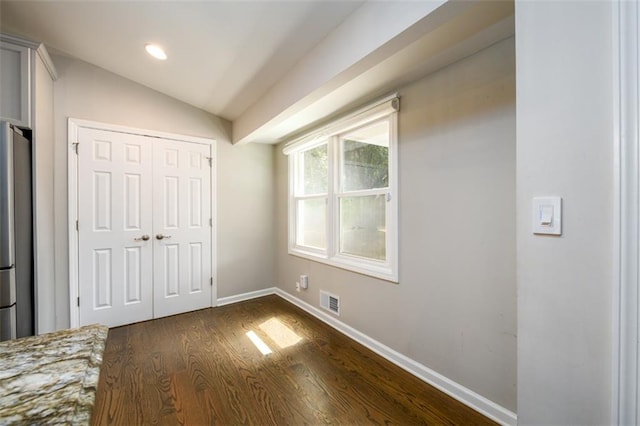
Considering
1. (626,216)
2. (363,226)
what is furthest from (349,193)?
(626,216)

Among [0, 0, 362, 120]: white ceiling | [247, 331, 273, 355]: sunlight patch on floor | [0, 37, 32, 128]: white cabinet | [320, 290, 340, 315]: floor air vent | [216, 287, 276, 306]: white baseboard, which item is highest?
[0, 0, 362, 120]: white ceiling

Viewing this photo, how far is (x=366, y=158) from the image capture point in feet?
8.41

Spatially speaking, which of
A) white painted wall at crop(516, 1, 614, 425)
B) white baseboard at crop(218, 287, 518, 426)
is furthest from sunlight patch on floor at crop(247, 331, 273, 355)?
white painted wall at crop(516, 1, 614, 425)

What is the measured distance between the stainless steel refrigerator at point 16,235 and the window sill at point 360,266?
2391mm

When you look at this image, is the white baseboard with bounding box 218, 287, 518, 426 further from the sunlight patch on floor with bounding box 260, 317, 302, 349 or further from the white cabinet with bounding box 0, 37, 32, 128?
the white cabinet with bounding box 0, 37, 32, 128

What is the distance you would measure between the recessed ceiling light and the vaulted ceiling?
0.14 feet

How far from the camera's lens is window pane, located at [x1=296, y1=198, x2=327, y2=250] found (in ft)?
10.4

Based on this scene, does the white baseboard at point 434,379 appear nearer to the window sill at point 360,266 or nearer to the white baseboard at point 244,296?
the window sill at point 360,266

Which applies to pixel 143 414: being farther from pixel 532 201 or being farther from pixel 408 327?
pixel 532 201

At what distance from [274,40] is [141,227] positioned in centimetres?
241

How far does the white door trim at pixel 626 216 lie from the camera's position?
0.70 m

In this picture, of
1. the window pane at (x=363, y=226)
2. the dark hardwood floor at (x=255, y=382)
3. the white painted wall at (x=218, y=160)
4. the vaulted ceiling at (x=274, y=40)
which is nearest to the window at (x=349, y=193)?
the window pane at (x=363, y=226)

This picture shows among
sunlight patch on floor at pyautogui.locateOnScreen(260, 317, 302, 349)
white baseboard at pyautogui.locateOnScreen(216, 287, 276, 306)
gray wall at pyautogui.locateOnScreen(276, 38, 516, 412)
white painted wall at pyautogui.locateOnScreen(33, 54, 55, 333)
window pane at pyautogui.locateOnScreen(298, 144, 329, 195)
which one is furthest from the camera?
white baseboard at pyautogui.locateOnScreen(216, 287, 276, 306)

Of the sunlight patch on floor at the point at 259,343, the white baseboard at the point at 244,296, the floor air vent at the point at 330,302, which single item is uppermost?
the floor air vent at the point at 330,302
